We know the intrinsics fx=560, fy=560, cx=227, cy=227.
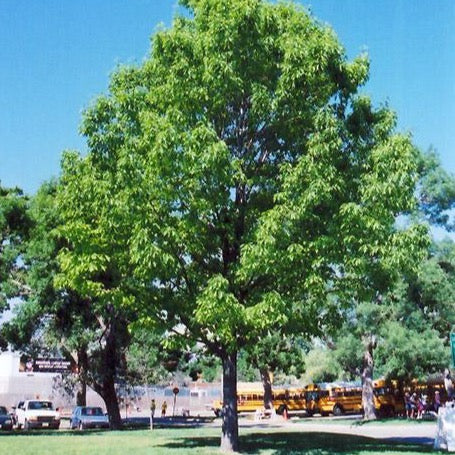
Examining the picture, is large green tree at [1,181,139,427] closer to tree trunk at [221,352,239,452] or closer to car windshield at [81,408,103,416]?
car windshield at [81,408,103,416]

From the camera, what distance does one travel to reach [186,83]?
15.6m

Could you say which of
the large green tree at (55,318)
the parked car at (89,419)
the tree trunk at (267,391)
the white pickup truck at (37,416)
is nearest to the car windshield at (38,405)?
the white pickup truck at (37,416)

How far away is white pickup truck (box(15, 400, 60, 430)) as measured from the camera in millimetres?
36094

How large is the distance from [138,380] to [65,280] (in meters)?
38.9

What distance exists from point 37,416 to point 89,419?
3.72 m

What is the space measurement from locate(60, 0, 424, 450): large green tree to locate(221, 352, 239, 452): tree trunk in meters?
0.04

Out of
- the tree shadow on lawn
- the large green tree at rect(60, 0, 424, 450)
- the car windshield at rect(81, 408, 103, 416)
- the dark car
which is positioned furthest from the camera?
the car windshield at rect(81, 408, 103, 416)

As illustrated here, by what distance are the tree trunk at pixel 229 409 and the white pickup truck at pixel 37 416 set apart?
76.6 feet

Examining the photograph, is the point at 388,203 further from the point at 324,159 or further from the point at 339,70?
the point at 339,70

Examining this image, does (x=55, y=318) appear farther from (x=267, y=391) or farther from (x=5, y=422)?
(x=267, y=391)

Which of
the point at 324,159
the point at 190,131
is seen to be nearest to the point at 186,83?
the point at 190,131

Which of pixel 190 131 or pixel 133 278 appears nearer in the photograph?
pixel 190 131

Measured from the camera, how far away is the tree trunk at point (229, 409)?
55.0 feet

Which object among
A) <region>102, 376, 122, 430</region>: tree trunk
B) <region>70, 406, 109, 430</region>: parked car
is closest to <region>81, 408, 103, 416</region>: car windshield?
<region>70, 406, 109, 430</region>: parked car
